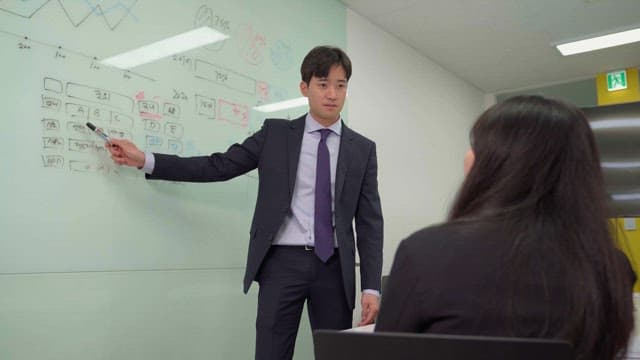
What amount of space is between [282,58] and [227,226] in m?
1.06

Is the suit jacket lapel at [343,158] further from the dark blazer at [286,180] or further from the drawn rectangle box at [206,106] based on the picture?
the drawn rectangle box at [206,106]

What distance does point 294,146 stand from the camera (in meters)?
2.04

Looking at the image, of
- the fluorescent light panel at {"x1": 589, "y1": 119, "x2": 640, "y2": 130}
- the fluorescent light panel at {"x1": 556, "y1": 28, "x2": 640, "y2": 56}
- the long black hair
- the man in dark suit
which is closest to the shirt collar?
the man in dark suit

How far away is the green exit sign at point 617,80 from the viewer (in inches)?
209

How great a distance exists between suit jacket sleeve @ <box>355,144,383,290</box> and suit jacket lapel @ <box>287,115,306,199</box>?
30 centimetres

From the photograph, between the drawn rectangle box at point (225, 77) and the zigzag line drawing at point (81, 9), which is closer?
the zigzag line drawing at point (81, 9)

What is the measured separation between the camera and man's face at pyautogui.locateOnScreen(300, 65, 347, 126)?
2.10 m

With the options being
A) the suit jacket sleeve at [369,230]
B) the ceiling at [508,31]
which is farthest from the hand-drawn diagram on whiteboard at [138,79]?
the ceiling at [508,31]

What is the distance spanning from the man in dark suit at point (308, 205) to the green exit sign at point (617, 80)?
169 inches

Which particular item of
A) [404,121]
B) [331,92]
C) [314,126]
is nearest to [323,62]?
[331,92]

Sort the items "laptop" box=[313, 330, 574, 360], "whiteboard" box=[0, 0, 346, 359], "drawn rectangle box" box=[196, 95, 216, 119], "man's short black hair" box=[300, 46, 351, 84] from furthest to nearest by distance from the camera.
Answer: "drawn rectangle box" box=[196, 95, 216, 119] < "man's short black hair" box=[300, 46, 351, 84] < "whiteboard" box=[0, 0, 346, 359] < "laptop" box=[313, 330, 574, 360]

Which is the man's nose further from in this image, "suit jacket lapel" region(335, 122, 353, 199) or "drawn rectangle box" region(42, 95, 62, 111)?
"drawn rectangle box" region(42, 95, 62, 111)

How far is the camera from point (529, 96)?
871mm

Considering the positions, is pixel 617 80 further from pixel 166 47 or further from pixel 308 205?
pixel 166 47
